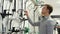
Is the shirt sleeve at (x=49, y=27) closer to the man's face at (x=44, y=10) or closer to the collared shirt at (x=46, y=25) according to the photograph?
the collared shirt at (x=46, y=25)

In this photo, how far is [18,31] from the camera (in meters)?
1.44

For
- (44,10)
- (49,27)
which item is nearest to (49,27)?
(49,27)

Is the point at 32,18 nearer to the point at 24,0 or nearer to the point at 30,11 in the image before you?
the point at 30,11

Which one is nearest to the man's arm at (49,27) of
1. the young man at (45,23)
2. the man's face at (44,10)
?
the young man at (45,23)

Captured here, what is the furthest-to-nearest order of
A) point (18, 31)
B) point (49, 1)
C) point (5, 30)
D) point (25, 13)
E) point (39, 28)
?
point (49, 1) < point (39, 28) < point (25, 13) < point (18, 31) < point (5, 30)

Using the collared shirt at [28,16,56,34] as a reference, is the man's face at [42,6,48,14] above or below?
above

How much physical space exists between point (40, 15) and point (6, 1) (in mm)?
605

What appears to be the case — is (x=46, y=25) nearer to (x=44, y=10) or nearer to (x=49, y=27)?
(x=49, y=27)

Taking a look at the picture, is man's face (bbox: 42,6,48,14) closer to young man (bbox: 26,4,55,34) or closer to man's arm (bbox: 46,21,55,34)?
young man (bbox: 26,4,55,34)

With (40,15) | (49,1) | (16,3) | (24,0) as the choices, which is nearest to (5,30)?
(16,3)

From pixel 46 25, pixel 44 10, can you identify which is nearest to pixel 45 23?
pixel 46 25

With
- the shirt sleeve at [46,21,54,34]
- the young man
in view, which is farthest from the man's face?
the shirt sleeve at [46,21,54,34]

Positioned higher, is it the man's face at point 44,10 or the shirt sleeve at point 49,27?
the man's face at point 44,10

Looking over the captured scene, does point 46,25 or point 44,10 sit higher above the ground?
point 44,10
